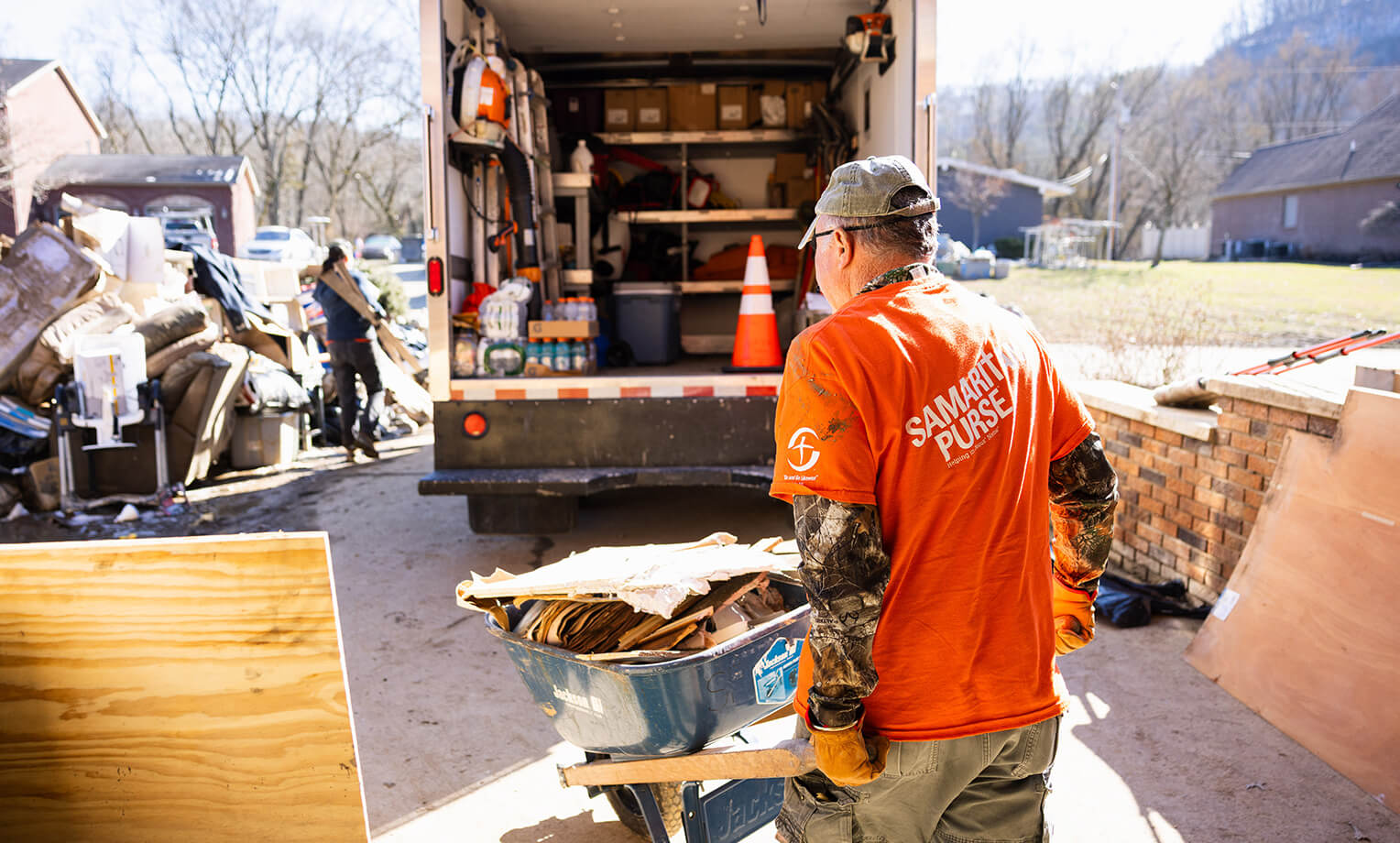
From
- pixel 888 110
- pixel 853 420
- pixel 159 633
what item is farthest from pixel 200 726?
pixel 888 110

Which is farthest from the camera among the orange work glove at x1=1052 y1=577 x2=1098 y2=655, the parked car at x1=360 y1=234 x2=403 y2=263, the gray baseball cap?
the parked car at x1=360 y1=234 x2=403 y2=263

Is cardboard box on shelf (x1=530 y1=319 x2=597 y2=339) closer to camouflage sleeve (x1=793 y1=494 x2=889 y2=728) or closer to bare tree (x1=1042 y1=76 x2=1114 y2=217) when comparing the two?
camouflage sleeve (x1=793 y1=494 x2=889 y2=728)

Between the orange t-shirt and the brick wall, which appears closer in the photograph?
the orange t-shirt

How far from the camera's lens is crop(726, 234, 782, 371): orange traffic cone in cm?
607

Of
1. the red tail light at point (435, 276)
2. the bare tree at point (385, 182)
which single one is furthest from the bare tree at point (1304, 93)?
the red tail light at point (435, 276)

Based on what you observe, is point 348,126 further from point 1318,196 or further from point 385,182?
point 1318,196

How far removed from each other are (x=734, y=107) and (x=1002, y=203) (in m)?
44.4

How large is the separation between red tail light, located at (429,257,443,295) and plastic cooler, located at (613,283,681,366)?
2116 mm

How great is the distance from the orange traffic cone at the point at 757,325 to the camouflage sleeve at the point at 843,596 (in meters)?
4.32

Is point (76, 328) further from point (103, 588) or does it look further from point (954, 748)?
point (954, 748)

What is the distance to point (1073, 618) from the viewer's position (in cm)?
218

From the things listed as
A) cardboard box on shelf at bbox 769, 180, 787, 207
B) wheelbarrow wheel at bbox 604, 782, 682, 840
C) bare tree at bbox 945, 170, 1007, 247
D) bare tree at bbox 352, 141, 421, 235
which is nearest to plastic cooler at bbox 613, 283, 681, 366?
cardboard box on shelf at bbox 769, 180, 787, 207

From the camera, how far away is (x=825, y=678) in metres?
1.73

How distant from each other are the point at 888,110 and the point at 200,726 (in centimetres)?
505
